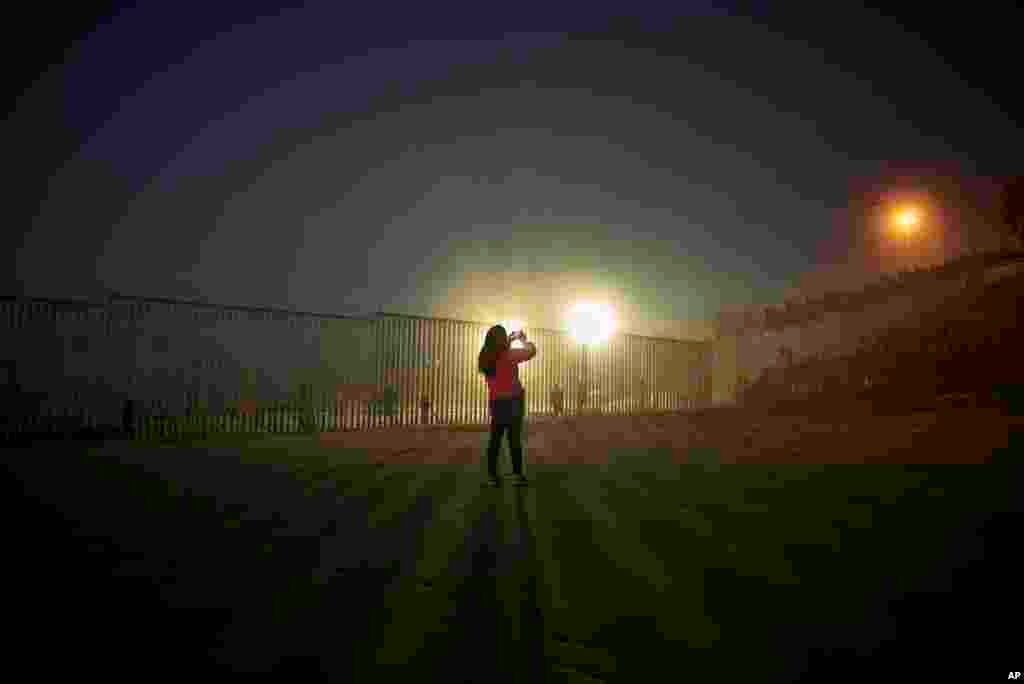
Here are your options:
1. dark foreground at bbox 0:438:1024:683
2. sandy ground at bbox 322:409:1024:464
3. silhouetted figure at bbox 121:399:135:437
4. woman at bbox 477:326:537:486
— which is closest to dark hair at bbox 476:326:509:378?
woman at bbox 477:326:537:486

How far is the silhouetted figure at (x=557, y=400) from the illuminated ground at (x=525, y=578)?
9359 mm

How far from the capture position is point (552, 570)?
296cm

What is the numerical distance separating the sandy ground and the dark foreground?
2.04 m

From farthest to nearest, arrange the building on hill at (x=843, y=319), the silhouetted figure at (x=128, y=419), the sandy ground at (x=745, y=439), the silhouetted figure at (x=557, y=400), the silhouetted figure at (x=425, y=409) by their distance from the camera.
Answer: the building on hill at (x=843, y=319)
the silhouetted figure at (x=557, y=400)
the silhouetted figure at (x=425, y=409)
the silhouetted figure at (x=128, y=419)
the sandy ground at (x=745, y=439)

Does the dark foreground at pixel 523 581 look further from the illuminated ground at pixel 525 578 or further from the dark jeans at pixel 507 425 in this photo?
the dark jeans at pixel 507 425

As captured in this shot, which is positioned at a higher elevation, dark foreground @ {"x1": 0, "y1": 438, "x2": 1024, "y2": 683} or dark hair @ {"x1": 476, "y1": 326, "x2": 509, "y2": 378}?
dark hair @ {"x1": 476, "y1": 326, "x2": 509, "y2": 378}

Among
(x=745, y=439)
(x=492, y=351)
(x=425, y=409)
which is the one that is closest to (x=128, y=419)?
(x=425, y=409)

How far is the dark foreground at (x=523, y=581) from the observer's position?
2037 millimetres

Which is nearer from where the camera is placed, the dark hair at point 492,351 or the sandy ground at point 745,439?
the dark hair at point 492,351

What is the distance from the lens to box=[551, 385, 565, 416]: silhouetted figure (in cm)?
1477

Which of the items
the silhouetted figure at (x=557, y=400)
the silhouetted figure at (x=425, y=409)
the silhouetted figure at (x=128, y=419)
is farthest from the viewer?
the silhouetted figure at (x=557, y=400)

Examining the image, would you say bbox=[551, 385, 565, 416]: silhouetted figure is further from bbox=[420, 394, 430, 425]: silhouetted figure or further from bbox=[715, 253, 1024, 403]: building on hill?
bbox=[715, 253, 1024, 403]: building on hill

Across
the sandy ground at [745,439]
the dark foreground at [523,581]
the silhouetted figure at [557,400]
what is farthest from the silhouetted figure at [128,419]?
the silhouetted figure at [557,400]

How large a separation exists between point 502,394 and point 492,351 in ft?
1.60
